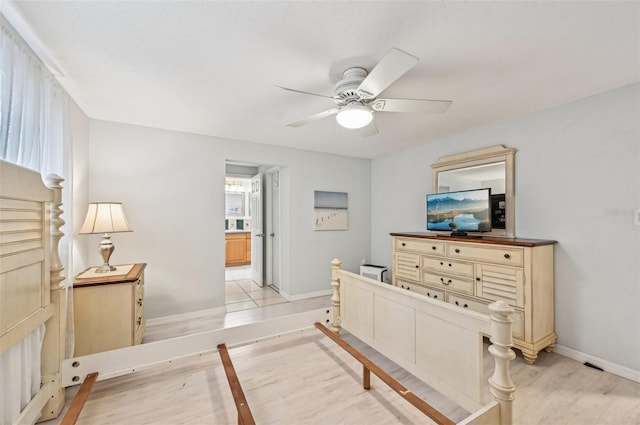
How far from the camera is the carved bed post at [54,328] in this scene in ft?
5.21

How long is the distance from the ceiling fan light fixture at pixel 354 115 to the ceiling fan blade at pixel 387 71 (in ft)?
0.30

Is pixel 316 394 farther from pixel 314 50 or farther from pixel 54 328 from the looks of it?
pixel 314 50

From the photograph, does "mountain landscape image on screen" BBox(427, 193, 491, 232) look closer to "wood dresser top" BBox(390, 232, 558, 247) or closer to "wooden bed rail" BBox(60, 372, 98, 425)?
"wood dresser top" BBox(390, 232, 558, 247)

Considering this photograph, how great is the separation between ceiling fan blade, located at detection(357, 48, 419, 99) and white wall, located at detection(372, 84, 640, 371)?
2.06 m

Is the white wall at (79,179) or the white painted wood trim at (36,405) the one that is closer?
the white painted wood trim at (36,405)

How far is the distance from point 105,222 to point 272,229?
2.62m

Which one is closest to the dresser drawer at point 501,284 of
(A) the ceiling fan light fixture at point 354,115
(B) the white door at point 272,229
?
(A) the ceiling fan light fixture at point 354,115

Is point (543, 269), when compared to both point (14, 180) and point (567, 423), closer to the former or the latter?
point (567, 423)

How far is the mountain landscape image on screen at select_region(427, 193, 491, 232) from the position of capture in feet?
9.18

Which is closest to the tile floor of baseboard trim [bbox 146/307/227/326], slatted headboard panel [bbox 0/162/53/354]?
baseboard trim [bbox 146/307/227/326]

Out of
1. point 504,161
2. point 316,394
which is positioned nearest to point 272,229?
point 316,394

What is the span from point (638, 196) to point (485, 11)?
2.06 meters

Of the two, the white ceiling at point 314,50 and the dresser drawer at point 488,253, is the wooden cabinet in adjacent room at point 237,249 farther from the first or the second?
the dresser drawer at point 488,253

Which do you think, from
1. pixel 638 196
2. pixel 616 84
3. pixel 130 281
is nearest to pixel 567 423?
pixel 638 196
